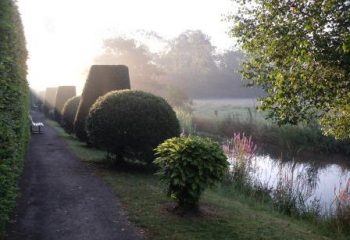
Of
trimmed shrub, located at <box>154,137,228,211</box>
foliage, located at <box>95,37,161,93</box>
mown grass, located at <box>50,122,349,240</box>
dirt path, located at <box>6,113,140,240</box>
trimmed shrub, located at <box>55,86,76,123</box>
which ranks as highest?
foliage, located at <box>95,37,161,93</box>

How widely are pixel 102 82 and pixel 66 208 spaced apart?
1022cm

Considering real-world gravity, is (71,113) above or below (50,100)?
below

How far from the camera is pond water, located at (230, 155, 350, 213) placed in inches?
435

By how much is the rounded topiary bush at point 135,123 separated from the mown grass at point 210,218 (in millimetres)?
1377

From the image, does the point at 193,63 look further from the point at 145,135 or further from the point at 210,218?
the point at 210,218

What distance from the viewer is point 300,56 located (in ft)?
24.3

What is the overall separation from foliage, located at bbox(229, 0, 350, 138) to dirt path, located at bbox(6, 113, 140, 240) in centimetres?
391

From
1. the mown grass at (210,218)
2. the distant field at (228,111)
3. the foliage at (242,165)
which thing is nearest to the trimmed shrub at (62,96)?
the distant field at (228,111)

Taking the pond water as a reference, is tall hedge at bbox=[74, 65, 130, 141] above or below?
above

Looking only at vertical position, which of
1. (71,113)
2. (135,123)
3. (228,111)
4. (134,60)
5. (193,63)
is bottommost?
(71,113)

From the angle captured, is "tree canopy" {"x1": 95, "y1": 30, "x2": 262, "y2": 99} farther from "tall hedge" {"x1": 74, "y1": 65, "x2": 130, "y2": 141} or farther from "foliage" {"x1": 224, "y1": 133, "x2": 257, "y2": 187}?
"foliage" {"x1": 224, "y1": 133, "x2": 257, "y2": 187}

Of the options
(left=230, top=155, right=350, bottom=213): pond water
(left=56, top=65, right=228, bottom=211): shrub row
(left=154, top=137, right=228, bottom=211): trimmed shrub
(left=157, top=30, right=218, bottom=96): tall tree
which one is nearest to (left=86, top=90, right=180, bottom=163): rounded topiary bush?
(left=56, top=65, right=228, bottom=211): shrub row

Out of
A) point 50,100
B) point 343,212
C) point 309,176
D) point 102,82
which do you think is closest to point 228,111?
point 50,100

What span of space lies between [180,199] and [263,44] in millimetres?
3635
